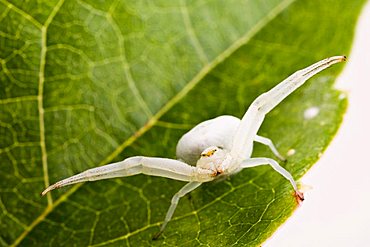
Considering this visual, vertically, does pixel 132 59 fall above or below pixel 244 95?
above

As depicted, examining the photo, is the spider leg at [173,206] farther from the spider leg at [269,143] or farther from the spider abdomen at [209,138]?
the spider leg at [269,143]

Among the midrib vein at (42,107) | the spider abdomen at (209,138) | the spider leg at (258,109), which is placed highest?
the midrib vein at (42,107)

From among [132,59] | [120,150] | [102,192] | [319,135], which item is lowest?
[319,135]

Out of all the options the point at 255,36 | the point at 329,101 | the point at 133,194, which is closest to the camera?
the point at 133,194

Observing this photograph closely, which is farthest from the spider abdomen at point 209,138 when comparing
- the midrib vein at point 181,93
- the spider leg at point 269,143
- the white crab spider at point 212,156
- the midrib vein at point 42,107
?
the midrib vein at point 42,107

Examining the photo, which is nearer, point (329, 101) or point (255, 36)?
point (329, 101)

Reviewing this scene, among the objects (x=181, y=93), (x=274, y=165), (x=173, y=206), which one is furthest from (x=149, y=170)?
(x=181, y=93)

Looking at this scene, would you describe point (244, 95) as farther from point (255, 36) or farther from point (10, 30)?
point (10, 30)

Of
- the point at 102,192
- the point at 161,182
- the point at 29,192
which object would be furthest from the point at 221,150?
the point at 29,192

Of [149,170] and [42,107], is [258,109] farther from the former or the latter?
[42,107]
